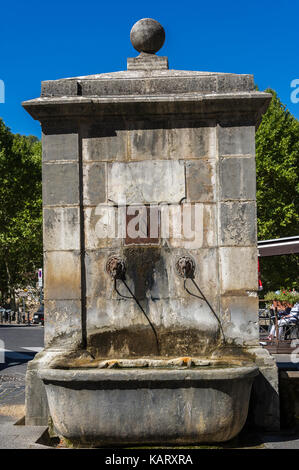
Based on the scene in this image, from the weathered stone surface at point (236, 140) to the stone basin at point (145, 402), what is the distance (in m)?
2.35

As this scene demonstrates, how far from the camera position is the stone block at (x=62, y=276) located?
6.05m

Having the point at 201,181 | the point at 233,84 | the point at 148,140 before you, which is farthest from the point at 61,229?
the point at 233,84

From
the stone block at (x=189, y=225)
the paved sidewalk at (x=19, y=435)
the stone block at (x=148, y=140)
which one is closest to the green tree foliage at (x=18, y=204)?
the stone block at (x=148, y=140)

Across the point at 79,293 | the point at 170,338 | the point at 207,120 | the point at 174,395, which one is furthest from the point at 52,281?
the point at 207,120

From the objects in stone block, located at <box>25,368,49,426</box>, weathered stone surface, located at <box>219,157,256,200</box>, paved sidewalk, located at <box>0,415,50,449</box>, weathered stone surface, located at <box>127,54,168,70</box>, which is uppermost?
weathered stone surface, located at <box>127,54,168,70</box>

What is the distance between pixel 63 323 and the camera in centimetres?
603

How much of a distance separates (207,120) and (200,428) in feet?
10.4

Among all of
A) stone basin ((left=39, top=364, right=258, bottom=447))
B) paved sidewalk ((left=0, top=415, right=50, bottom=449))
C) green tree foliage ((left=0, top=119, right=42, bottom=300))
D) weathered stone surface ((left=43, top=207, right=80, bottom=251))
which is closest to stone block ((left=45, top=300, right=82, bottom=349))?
weathered stone surface ((left=43, top=207, right=80, bottom=251))

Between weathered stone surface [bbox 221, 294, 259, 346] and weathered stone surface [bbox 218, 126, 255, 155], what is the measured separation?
1.54 m

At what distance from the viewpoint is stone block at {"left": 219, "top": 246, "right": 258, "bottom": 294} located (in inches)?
235

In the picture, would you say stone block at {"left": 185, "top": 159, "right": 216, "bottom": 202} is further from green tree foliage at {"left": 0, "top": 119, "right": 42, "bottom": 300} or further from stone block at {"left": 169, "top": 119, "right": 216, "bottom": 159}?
green tree foliage at {"left": 0, "top": 119, "right": 42, "bottom": 300}

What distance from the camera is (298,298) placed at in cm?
1636

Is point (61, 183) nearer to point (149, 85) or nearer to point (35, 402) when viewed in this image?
point (149, 85)
